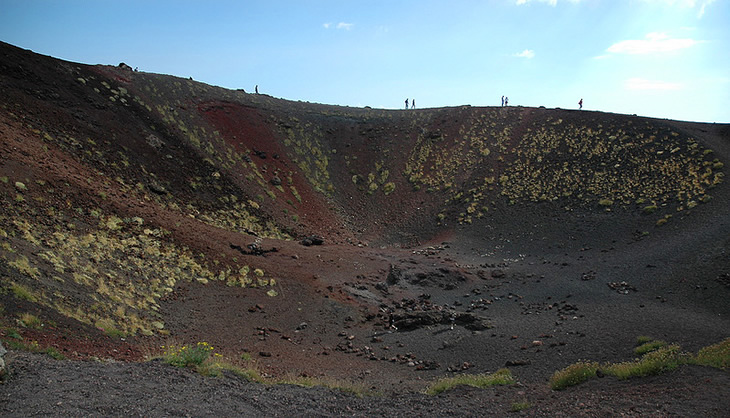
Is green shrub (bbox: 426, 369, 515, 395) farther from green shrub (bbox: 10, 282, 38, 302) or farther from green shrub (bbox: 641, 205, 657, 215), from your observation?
green shrub (bbox: 641, 205, 657, 215)

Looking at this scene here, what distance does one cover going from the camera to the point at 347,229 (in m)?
36.1

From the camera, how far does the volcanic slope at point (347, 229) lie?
15766 mm

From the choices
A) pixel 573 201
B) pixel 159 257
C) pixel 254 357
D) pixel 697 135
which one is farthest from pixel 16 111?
pixel 697 135

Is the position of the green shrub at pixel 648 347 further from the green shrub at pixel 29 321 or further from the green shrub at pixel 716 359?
the green shrub at pixel 29 321

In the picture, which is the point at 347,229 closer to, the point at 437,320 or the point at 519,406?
the point at 437,320

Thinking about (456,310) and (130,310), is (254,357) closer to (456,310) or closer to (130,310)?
(130,310)

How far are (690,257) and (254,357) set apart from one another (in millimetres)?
22333

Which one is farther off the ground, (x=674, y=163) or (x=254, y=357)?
(x=674, y=163)

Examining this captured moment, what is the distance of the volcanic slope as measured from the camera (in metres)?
15.8

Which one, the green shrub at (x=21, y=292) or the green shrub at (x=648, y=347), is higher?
the green shrub at (x=21, y=292)

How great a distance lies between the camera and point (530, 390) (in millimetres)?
11227

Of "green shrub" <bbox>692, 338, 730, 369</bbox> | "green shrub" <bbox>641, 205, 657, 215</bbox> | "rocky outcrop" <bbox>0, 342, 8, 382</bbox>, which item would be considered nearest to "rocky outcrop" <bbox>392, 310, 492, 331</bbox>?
"green shrub" <bbox>692, 338, 730, 369</bbox>

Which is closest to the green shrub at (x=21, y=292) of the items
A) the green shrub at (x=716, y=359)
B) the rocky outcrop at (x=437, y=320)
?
the rocky outcrop at (x=437, y=320)

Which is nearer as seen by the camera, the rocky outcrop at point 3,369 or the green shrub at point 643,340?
the rocky outcrop at point 3,369
